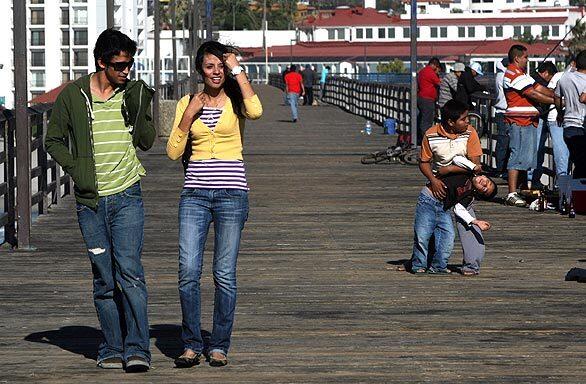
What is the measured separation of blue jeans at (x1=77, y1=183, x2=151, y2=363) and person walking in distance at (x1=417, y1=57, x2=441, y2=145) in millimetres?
19995

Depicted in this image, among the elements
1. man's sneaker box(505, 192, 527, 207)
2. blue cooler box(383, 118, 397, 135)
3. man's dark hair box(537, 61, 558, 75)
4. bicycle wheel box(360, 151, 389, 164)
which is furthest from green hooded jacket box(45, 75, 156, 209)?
blue cooler box(383, 118, 397, 135)

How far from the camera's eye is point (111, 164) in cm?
839

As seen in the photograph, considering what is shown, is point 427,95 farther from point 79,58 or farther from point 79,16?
point 79,16

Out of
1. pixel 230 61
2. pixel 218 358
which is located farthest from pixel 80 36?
pixel 230 61

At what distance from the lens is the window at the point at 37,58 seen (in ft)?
470

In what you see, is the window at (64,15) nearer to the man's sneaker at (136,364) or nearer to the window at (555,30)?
the window at (555,30)

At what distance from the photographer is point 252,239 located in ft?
50.8

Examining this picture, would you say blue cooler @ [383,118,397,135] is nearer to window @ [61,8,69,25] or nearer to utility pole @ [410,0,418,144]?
utility pole @ [410,0,418,144]

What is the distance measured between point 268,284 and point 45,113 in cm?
683

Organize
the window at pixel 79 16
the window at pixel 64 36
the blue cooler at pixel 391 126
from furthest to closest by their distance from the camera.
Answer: the window at pixel 79 16, the window at pixel 64 36, the blue cooler at pixel 391 126

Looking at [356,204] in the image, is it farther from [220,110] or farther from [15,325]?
[220,110]

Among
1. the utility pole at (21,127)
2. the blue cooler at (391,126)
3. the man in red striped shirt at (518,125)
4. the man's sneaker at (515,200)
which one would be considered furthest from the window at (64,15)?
the utility pole at (21,127)

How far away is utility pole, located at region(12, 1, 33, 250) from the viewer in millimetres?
14188

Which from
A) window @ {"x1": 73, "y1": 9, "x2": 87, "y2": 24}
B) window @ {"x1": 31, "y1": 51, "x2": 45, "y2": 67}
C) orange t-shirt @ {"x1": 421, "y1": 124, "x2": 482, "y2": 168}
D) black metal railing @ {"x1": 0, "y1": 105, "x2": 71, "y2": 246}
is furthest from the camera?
window @ {"x1": 31, "y1": 51, "x2": 45, "y2": 67}
